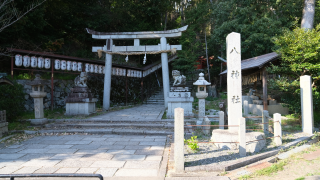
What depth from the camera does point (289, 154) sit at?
16.2ft

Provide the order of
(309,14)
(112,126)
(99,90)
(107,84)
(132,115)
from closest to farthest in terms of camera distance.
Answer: (112,126) < (132,115) < (309,14) < (107,84) < (99,90)

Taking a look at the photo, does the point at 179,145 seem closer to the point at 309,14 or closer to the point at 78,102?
the point at 78,102

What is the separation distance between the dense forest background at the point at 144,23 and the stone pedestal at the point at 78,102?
5.41 m

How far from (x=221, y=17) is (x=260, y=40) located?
430cm

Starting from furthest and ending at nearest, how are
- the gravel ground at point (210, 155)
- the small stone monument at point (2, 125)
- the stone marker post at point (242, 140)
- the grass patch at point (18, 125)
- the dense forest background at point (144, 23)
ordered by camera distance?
the dense forest background at point (144, 23), the grass patch at point (18, 125), the small stone monument at point (2, 125), the stone marker post at point (242, 140), the gravel ground at point (210, 155)

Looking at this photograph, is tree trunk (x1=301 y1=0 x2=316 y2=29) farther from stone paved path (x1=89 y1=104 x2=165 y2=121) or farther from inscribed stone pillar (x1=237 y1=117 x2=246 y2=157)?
inscribed stone pillar (x1=237 y1=117 x2=246 y2=157)

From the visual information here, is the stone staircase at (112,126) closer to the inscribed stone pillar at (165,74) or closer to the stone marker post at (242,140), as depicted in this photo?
the stone marker post at (242,140)

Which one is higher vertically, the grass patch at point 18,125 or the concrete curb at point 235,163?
the grass patch at point 18,125

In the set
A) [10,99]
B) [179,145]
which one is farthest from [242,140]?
[10,99]

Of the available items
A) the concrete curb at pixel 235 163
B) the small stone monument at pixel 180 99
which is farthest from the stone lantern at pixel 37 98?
the concrete curb at pixel 235 163

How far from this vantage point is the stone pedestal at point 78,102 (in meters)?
10.1

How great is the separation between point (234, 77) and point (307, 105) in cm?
401

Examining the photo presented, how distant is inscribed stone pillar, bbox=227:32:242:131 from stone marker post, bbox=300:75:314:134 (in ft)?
12.1

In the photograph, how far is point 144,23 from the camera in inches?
789
